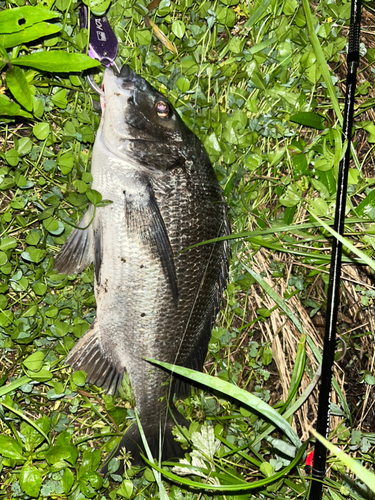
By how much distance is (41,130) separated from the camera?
217 cm

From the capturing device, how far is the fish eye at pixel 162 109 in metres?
2.11

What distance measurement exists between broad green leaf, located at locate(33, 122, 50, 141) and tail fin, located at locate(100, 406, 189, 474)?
1.62 meters

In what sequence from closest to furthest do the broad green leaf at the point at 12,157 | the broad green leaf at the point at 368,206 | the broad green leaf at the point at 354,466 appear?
the broad green leaf at the point at 354,466
the broad green leaf at the point at 12,157
the broad green leaf at the point at 368,206

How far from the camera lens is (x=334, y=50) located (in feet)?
8.21

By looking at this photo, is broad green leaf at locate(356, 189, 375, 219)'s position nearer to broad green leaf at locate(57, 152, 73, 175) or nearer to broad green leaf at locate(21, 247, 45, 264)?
broad green leaf at locate(57, 152, 73, 175)

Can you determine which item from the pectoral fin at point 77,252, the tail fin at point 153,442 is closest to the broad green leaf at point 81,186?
the pectoral fin at point 77,252

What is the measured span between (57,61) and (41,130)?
0.37 meters

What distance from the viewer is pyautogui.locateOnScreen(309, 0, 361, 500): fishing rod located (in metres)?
2.01

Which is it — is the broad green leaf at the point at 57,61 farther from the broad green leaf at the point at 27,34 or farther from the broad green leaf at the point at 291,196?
the broad green leaf at the point at 291,196

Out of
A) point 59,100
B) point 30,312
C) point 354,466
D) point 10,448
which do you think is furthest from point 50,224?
point 354,466

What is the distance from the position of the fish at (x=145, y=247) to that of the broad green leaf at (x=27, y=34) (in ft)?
1.03

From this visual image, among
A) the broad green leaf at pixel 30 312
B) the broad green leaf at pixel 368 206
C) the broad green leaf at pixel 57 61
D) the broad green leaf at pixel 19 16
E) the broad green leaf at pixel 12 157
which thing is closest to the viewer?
the broad green leaf at pixel 19 16

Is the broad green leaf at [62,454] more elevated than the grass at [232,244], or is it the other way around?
the grass at [232,244]

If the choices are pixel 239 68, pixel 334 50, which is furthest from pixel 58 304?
pixel 334 50
